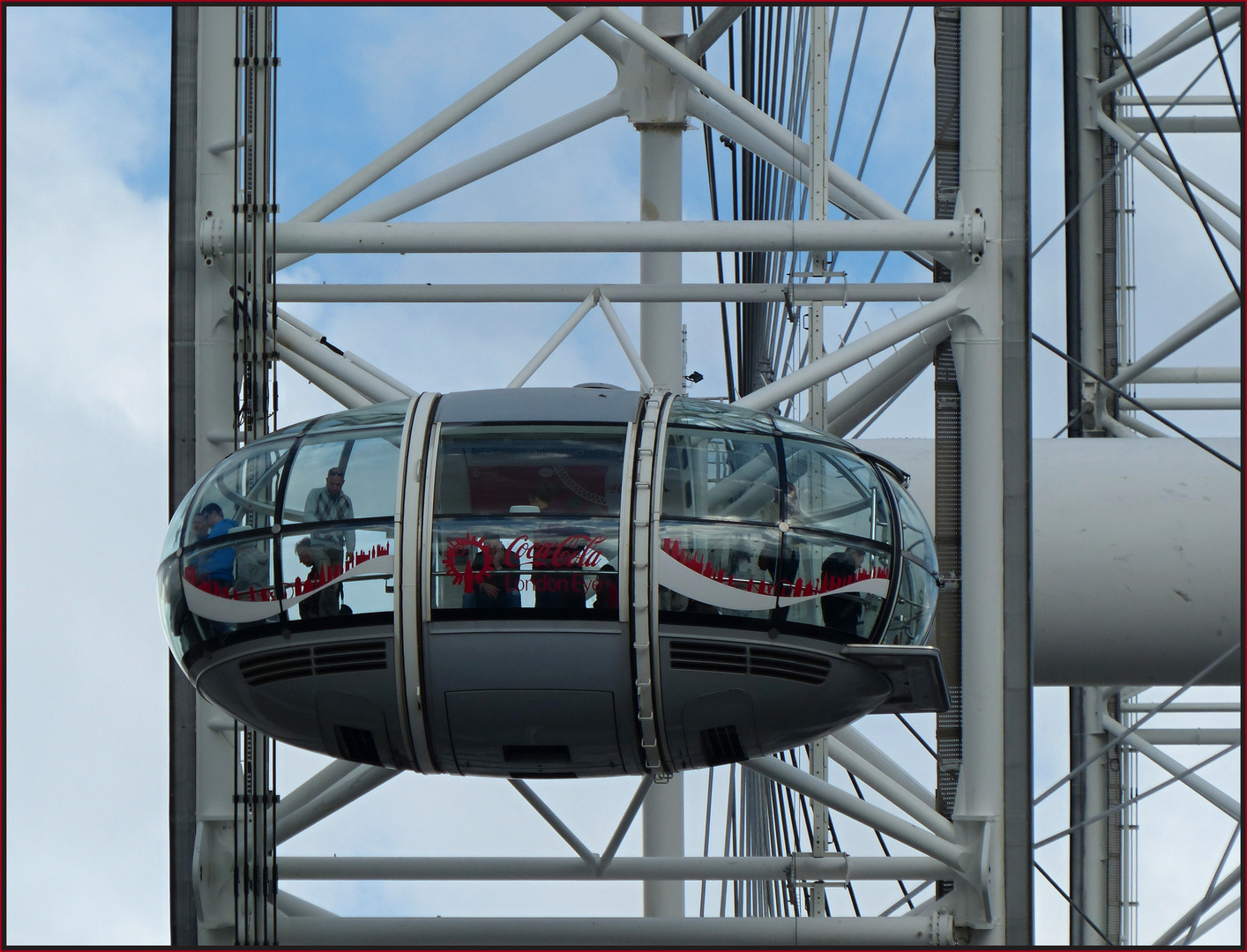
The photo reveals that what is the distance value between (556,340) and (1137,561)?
5.12m

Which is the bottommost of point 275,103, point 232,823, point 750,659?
point 232,823

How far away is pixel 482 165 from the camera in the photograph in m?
18.7

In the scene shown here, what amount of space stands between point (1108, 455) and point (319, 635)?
8.37 meters

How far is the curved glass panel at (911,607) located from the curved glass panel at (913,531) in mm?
89

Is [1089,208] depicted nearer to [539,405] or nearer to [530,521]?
[539,405]

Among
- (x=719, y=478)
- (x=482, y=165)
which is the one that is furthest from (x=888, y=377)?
(x=719, y=478)

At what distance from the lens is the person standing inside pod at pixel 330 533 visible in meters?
12.9

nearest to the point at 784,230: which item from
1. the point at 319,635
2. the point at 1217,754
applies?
the point at 319,635

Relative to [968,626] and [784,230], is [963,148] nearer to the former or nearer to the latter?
[784,230]

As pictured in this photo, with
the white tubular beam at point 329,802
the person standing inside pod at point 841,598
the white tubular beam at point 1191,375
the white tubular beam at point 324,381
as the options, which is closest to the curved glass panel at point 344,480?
the person standing inside pod at point 841,598

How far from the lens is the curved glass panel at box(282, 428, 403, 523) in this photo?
12914mm

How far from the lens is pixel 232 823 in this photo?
1698 cm

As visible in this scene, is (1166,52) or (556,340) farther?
(1166,52)

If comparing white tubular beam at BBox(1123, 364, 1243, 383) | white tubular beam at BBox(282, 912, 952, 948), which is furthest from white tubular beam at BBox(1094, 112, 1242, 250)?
white tubular beam at BBox(282, 912, 952, 948)
